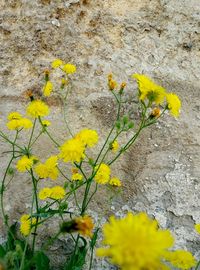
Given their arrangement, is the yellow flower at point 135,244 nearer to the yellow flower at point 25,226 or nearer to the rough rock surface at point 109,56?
the yellow flower at point 25,226

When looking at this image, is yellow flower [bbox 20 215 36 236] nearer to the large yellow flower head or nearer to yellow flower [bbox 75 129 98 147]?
yellow flower [bbox 75 129 98 147]

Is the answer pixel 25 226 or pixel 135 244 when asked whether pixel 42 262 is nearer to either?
pixel 25 226

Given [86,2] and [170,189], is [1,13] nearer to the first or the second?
[86,2]

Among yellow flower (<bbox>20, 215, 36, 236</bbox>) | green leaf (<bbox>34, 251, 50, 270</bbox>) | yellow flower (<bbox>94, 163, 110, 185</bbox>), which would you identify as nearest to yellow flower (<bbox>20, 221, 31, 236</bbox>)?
yellow flower (<bbox>20, 215, 36, 236</bbox>)

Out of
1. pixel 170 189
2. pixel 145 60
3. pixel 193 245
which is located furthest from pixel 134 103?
pixel 193 245

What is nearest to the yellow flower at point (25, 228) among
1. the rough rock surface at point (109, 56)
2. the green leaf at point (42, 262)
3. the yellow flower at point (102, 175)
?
the green leaf at point (42, 262)

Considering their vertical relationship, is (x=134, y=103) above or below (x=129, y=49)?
below
